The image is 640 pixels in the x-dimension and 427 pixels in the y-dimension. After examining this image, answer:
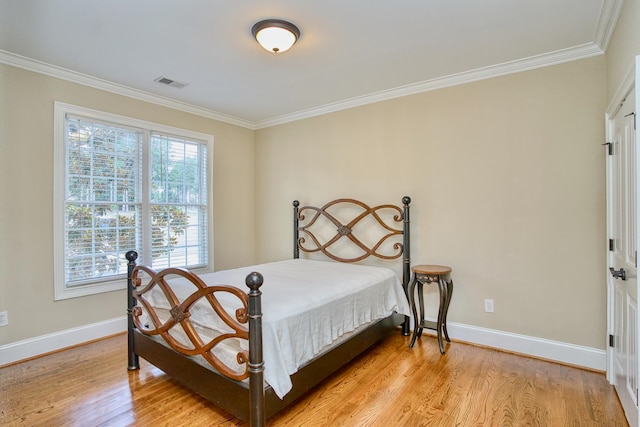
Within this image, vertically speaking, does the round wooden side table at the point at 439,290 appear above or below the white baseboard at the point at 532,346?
above

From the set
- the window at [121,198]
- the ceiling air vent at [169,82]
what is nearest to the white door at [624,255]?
the ceiling air vent at [169,82]

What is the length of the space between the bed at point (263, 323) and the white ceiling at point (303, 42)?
142 centimetres

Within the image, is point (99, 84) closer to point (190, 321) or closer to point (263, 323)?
point (190, 321)

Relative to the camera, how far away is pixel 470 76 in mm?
3250

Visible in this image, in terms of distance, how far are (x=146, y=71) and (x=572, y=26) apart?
3.58 m

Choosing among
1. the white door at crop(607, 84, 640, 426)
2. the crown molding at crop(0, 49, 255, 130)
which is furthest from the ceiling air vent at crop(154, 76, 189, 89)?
the white door at crop(607, 84, 640, 426)

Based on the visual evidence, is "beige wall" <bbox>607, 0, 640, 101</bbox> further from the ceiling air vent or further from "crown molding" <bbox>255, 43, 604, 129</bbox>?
the ceiling air vent

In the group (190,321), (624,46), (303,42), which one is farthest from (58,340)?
(624,46)

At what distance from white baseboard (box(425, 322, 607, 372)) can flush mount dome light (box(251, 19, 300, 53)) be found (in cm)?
300

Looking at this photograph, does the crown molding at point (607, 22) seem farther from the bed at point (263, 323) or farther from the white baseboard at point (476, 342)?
the white baseboard at point (476, 342)

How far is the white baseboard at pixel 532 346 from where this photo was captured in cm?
271

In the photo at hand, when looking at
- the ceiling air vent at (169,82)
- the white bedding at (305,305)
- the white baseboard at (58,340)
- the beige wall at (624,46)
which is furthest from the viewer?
the ceiling air vent at (169,82)

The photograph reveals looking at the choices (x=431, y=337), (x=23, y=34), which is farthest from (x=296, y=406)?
(x=23, y=34)

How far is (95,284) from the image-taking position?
3.42m
